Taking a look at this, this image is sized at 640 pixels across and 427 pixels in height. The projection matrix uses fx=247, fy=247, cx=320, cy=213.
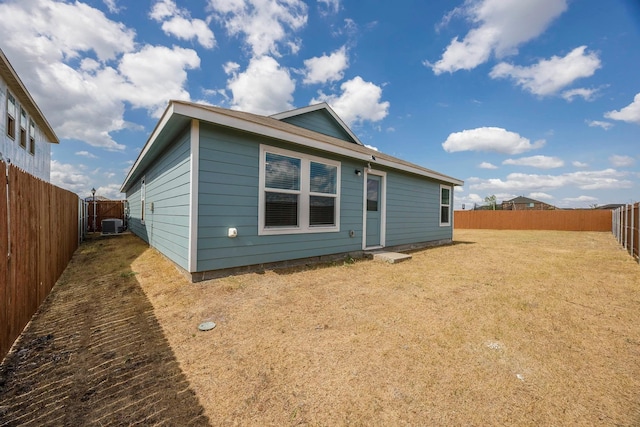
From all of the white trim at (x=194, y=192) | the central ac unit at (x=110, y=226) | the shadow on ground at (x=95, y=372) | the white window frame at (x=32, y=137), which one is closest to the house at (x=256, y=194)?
the white trim at (x=194, y=192)

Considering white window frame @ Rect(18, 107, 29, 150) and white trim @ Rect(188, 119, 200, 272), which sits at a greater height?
white window frame @ Rect(18, 107, 29, 150)

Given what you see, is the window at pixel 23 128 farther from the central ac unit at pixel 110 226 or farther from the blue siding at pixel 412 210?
the blue siding at pixel 412 210

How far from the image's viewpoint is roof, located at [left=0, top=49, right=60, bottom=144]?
6889mm

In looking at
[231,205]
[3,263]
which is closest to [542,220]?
[231,205]

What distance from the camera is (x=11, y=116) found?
8023mm

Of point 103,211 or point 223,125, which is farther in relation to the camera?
point 103,211

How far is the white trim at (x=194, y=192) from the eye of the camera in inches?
156

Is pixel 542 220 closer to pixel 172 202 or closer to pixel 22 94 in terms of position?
pixel 172 202

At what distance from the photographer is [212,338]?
2500 millimetres

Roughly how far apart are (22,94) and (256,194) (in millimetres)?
10417

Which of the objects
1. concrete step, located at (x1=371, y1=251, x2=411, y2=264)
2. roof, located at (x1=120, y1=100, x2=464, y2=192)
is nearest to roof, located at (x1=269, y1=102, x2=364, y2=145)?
roof, located at (x1=120, y1=100, x2=464, y2=192)

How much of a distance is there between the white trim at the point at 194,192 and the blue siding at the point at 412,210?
17.4 feet

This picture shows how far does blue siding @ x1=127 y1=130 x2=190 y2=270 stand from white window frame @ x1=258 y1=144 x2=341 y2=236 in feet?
4.08

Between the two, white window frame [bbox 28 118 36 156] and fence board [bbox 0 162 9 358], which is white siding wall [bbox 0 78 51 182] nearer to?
white window frame [bbox 28 118 36 156]
